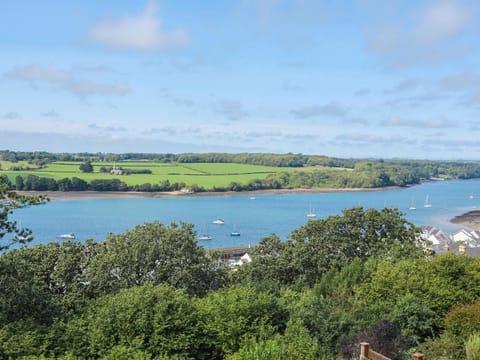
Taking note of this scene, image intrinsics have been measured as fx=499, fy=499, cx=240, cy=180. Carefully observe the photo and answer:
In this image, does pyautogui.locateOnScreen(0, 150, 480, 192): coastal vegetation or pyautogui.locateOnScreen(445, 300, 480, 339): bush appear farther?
pyautogui.locateOnScreen(0, 150, 480, 192): coastal vegetation

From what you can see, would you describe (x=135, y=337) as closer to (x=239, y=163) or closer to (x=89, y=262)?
(x=89, y=262)

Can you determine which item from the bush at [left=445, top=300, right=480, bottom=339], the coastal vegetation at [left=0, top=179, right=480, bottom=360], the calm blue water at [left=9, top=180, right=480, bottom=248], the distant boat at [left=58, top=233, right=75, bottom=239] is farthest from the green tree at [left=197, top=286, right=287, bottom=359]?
the distant boat at [left=58, top=233, right=75, bottom=239]

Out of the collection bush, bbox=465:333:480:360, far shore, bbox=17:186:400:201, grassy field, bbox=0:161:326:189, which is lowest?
far shore, bbox=17:186:400:201

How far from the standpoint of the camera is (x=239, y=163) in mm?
113375

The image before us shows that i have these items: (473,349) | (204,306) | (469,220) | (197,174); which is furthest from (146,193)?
(473,349)

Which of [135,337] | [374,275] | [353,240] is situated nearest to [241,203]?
[353,240]

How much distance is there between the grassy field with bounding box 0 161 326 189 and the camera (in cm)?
7775

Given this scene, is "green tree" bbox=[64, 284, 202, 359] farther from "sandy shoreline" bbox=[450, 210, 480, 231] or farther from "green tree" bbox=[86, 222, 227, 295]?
"sandy shoreline" bbox=[450, 210, 480, 231]

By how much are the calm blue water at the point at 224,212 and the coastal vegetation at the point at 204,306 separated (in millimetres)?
26786

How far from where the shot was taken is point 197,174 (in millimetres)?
90688

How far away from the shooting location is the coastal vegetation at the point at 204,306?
839cm

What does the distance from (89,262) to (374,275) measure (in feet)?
24.8

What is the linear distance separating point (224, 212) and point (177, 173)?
103 feet

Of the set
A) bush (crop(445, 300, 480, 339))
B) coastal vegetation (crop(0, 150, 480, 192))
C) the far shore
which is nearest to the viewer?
bush (crop(445, 300, 480, 339))
